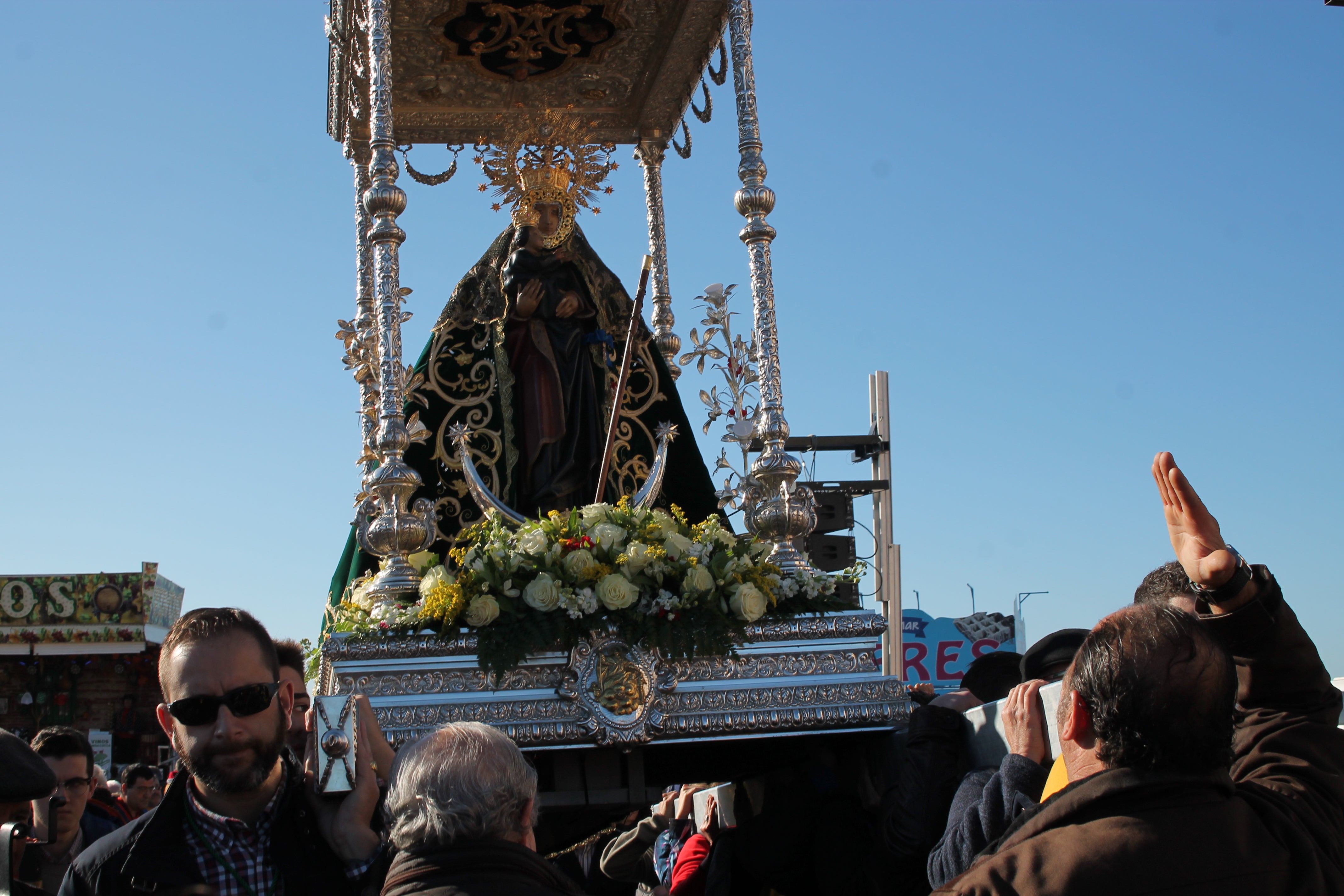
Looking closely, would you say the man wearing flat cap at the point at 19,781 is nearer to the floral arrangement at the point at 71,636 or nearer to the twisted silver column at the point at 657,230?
the twisted silver column at the point at 657,230

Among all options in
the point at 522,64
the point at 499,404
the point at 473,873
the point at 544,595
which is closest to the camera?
the point at 473,873

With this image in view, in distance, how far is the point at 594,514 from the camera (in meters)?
5.54

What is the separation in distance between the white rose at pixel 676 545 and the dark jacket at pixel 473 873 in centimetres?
329

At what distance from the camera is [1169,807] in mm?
1936

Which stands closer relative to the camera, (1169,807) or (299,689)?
(1169,807)

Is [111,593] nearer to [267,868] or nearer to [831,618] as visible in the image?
[831,618]

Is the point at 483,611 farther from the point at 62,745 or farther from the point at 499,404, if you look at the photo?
the point at 499,404

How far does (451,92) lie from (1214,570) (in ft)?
22.1

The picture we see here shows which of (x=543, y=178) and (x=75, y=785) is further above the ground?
(x=543, y=178)

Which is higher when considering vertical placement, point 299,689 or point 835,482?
point 835,482

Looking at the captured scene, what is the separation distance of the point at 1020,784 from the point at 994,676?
6.07 ft

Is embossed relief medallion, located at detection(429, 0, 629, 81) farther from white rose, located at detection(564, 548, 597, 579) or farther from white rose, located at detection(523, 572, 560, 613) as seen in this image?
white rose, located at detection(523, 572, 560, 613)

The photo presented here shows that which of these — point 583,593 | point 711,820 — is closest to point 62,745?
point 583,593

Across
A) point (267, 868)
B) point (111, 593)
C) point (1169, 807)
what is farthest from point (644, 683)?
point (111, 593)
